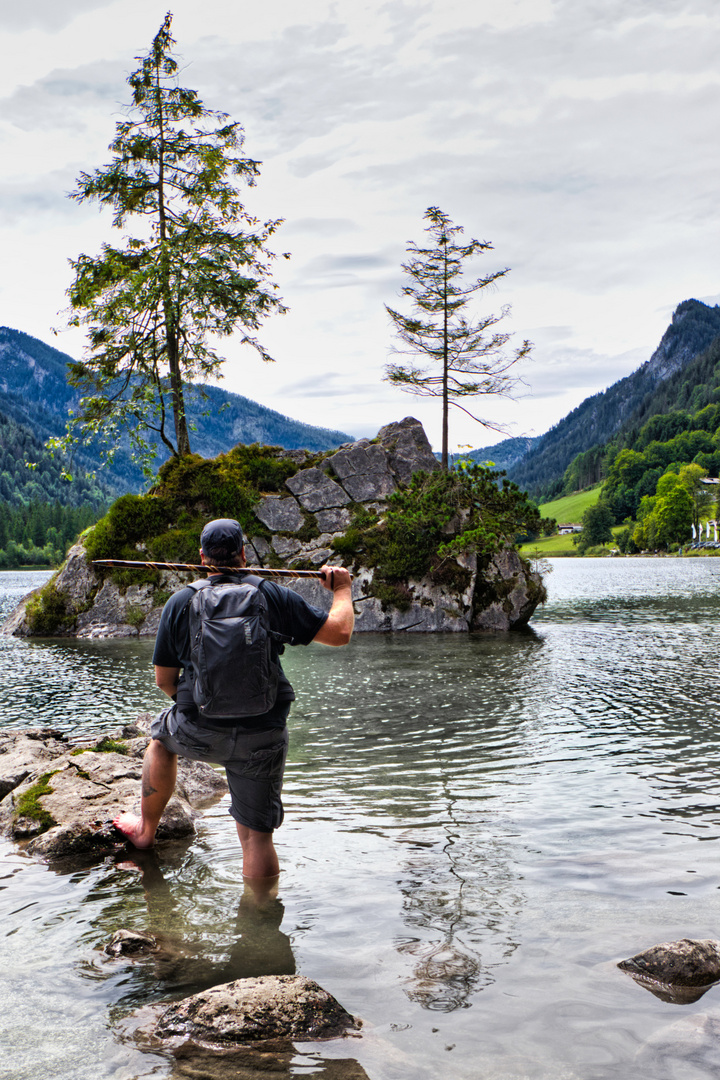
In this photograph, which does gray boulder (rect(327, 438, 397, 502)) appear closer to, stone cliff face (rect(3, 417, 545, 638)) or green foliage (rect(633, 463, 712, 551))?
stone cliff face (rect(3, 417, 545, 638))

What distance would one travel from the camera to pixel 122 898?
18.9 feet

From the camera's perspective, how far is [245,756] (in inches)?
203

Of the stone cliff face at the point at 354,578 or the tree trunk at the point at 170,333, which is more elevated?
the tree trunk at the point at 170,333

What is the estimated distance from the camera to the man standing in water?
5.11 meters

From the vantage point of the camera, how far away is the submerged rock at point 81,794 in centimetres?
692

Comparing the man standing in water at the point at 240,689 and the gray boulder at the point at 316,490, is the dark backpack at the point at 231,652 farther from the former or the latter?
the gray boulder at the point at 316,490

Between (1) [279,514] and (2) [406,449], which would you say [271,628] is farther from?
(2) [406,449]

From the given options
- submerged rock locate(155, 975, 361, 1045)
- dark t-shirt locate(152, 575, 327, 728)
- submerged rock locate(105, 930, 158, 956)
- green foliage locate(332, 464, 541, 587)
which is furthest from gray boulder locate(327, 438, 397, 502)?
submerged rock locate(155, 975, 361, 1045)

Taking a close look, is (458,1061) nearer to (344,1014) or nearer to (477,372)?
(344,1014)

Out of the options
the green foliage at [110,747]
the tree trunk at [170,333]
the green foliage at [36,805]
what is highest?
the tree trunk at [170,333]

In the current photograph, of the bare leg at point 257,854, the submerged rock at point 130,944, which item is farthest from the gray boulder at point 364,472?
the submerged rock at point 130,944

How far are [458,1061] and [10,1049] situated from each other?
224 cm

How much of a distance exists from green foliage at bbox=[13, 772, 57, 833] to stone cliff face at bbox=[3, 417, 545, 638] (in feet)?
67.0

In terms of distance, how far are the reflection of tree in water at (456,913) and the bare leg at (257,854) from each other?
41.9 inches
